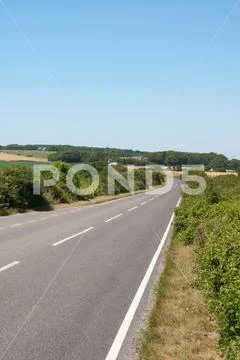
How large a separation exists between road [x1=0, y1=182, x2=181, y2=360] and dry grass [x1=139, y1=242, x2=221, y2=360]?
35 cm

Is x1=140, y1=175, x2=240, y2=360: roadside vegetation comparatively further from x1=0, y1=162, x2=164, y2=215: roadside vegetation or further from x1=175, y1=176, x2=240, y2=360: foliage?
x1=0, y1=162, x2=164, y2=215: roadside vegetation

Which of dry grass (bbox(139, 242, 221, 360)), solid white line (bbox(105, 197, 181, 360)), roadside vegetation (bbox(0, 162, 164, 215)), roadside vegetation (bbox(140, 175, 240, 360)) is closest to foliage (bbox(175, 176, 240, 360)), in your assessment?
roadside vegetation (bbox(140, 175, 240, 360))

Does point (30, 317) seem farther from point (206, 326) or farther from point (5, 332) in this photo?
point (206, 326)

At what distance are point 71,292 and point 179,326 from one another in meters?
2.37

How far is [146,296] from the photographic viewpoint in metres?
10.1

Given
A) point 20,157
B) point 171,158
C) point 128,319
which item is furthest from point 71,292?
point 171,158

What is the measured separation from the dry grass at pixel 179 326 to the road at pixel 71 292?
1.13ft

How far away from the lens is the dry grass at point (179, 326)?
22.6 ft

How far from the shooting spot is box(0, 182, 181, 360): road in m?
6.76

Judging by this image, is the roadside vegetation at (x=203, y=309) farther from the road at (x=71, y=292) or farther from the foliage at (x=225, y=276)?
the road at (x=71, y=292)

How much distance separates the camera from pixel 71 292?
967 centimetres

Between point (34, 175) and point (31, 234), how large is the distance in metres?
19.1

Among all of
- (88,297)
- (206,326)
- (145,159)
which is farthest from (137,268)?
(145,159)

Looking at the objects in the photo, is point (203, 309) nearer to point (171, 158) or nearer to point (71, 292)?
point (71, 292)
